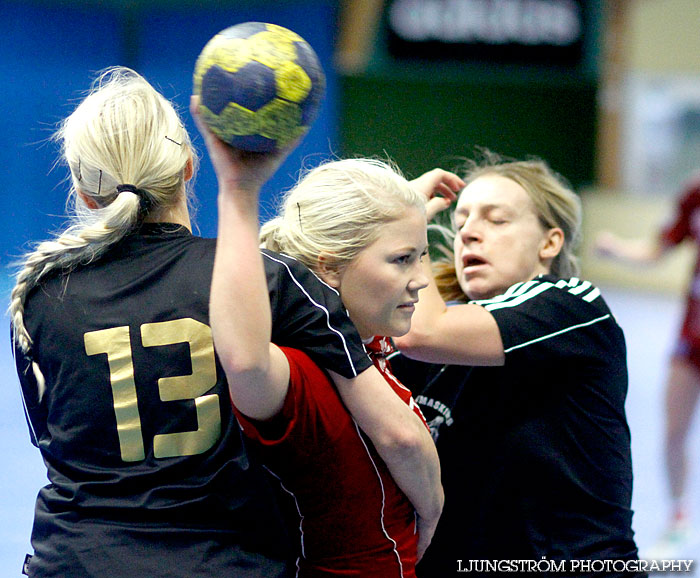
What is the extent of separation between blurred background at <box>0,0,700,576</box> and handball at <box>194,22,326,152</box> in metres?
7.92

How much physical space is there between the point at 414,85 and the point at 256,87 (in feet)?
36.8

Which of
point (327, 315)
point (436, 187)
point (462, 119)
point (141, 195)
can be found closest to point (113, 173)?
point (141, 195)

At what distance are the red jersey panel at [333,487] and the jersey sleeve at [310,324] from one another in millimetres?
33

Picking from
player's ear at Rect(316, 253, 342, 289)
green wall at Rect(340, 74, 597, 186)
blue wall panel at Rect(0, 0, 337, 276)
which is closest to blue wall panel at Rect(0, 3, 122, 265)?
blue wall panel at Rect(0, 0, 337, 276)

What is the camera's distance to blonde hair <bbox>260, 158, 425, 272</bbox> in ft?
5.59

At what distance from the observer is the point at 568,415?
2121mm

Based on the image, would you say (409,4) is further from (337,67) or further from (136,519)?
(136,519)

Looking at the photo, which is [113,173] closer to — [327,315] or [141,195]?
[141,195]

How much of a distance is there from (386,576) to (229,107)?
93cm

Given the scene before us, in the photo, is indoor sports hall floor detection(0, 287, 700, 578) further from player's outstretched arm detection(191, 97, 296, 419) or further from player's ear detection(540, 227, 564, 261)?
player's outstretched arm detection(191, 97, 296, 419)

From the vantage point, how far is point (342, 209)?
171cm

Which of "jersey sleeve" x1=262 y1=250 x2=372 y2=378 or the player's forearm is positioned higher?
the player's forearm

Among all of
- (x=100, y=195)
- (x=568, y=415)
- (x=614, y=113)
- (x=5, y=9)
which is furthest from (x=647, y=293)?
(x=100, y=195)

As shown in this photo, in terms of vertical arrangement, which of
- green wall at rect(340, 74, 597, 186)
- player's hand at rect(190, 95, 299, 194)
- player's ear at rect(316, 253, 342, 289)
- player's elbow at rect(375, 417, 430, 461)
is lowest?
green wall at rect(340, 74, 597, 186)
